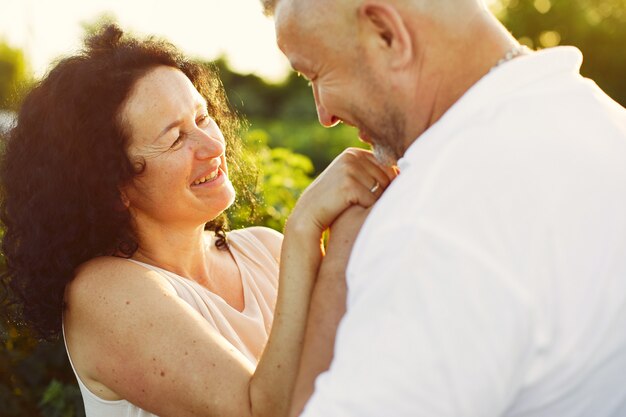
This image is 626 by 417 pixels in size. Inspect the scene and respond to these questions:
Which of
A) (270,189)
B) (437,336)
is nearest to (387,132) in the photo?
(437,336)

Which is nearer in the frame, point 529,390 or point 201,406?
point 529,390

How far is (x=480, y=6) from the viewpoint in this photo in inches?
82.0

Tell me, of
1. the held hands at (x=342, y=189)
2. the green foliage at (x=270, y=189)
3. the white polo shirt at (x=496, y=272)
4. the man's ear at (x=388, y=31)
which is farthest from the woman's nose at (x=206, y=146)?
the white polo shirt at (x=496, y=272)

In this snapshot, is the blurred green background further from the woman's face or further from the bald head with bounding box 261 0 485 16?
the bald head with bounding box 261 0 485 16

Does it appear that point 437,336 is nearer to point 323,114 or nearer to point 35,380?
point 323,114

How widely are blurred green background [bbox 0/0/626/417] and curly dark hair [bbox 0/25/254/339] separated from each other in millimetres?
312

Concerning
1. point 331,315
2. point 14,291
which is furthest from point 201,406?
point 14,291

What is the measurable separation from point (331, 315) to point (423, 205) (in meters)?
0.55

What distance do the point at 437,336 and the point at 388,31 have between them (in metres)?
0.78

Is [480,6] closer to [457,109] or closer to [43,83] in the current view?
[457,109]

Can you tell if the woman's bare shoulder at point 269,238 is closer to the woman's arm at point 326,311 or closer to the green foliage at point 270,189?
the green foliage at point 270,189

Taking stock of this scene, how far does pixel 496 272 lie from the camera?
5.51ft

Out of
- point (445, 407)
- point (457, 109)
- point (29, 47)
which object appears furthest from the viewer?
point (29, 47)

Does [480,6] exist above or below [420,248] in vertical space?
above
